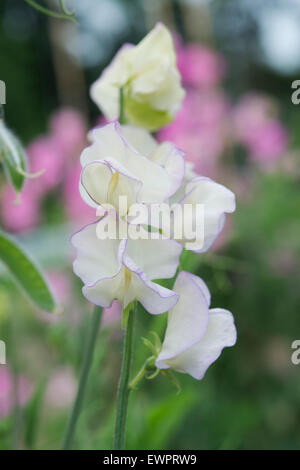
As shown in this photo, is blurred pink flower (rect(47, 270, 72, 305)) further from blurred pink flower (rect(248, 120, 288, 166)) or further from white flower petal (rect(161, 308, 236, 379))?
white flower petal (rect(161, 308, 236, 379))

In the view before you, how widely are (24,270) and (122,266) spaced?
168mm

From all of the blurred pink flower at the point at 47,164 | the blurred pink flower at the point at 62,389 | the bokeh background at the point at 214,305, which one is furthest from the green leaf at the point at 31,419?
the blurred pink flower at the point at 47,164

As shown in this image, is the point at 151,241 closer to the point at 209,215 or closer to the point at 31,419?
the point at 209,215

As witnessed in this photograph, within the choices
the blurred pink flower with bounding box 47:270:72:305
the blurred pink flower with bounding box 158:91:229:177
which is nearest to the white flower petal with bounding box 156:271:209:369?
the blurred pink flower with bounding box 47:270:72:305

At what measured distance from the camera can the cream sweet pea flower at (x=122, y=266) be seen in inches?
11.2

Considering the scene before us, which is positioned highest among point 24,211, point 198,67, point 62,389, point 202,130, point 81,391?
point 198,67

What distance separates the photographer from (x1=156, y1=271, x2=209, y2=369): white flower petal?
0.96 ft

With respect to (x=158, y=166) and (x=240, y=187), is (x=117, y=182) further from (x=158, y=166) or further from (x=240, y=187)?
(x=240, y=187)

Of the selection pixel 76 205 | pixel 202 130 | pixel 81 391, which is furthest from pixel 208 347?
pixel 202 130

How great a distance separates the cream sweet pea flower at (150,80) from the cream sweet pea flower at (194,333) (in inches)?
6.7

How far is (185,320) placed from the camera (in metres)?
0.30

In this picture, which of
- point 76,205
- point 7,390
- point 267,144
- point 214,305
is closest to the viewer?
point 7,390

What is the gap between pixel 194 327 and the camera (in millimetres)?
293
